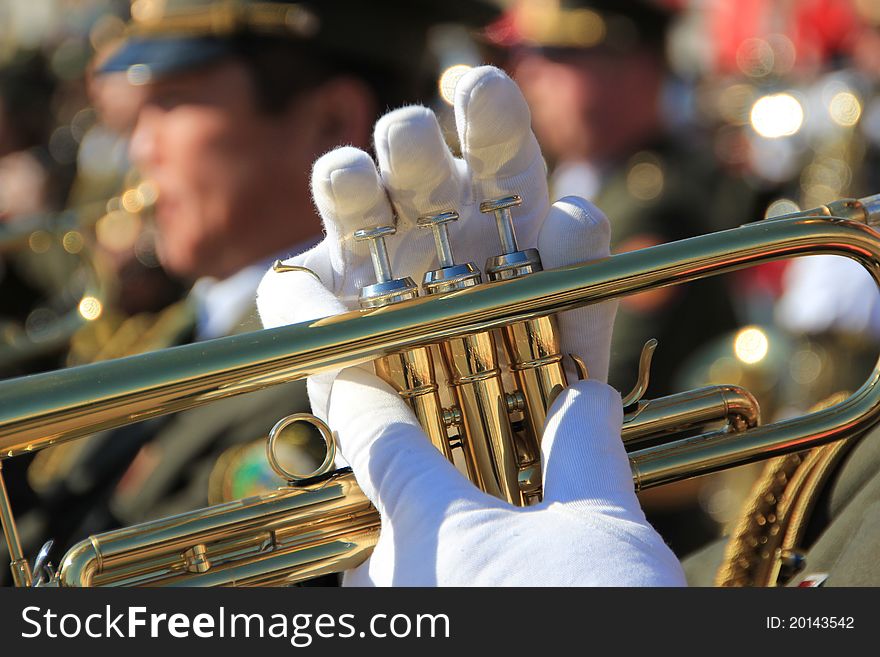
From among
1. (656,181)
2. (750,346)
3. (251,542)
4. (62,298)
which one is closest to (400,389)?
(251,542)

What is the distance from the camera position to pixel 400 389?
1137mm

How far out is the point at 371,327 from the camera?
1.09m

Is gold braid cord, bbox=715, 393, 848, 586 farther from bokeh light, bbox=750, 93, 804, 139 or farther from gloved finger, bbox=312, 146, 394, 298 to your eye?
bokeh light, bbox=750, 93, 804, 139

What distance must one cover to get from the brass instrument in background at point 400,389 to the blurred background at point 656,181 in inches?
30.7

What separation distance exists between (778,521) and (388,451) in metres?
0.54

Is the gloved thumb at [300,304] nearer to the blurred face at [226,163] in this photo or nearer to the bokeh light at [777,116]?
the blurred face at [226,163]

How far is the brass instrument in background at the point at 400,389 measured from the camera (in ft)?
3.53

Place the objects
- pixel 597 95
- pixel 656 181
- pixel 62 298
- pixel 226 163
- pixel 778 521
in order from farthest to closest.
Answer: pixel 62 298
pixel 597 95
pixel 656 181
pixel 226 163
pixel 778 521

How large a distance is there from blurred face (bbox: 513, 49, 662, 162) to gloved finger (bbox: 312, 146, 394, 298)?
8.32ft

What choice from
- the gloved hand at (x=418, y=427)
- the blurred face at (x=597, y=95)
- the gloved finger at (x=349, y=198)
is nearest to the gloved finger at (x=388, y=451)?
the gloved hand at (x=418, y=427)

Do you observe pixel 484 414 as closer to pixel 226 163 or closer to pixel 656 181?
pixel 226 163

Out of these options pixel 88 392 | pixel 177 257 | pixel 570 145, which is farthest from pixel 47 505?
pixel 570 145
